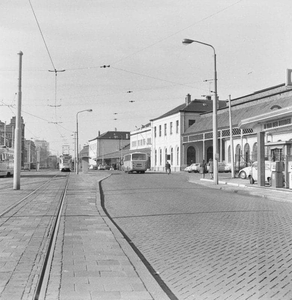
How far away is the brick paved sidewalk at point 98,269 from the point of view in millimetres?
4867

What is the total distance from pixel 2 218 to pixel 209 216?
546 cm

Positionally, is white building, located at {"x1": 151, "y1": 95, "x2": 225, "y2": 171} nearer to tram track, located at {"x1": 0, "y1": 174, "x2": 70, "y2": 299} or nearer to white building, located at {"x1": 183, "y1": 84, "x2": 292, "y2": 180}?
white building, located at {"x1": 183, "y1": 84, "x2": 292, "y2": 180}

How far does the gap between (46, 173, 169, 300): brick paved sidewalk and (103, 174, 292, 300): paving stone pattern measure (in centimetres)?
31

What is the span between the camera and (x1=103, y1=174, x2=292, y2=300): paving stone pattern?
517 centimetres

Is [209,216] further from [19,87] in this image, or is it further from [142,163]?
[142,163]

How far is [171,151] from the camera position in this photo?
241 ft

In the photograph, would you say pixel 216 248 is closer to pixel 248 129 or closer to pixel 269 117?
pixel 269 117

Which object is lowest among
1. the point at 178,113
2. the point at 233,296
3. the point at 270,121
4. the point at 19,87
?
the point at 233,296

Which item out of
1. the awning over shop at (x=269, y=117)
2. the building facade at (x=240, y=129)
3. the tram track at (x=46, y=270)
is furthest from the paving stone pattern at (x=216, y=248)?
the building facade at (x=240, y=129)

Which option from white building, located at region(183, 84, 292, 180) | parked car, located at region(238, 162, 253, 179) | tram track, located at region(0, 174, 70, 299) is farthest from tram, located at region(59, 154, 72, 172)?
tram track, located at region(0, 174, 70, 299)

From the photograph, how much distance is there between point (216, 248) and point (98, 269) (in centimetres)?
240

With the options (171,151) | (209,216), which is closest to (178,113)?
(171,151)

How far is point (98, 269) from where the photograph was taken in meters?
5.88

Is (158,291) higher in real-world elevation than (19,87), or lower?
lower
